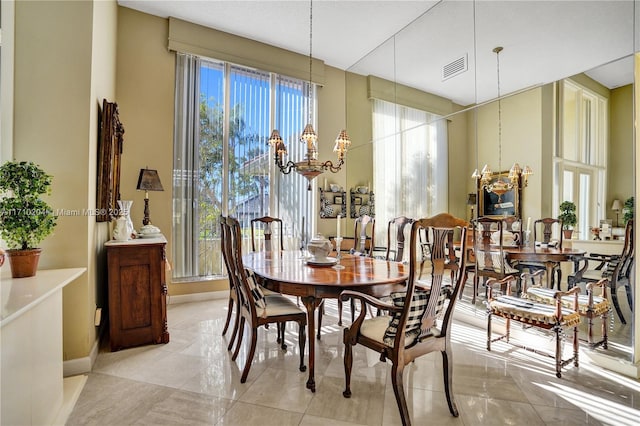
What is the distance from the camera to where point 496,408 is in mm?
1924

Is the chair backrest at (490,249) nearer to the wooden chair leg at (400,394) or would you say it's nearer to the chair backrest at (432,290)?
the chair backrest at (432,290)

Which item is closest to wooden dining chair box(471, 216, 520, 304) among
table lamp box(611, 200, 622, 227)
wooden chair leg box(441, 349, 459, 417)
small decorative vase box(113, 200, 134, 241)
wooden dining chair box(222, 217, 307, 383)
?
table lamp box(611, 200, 622, 227)

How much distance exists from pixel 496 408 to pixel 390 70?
177 inches

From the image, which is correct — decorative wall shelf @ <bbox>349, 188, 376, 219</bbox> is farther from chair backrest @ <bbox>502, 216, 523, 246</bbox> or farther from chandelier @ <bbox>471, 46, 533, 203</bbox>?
chair backrest @ <bbox>502, 216, 523, 246</bbox>

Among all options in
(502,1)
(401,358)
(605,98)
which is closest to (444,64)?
(502,1)

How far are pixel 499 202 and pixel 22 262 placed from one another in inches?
155

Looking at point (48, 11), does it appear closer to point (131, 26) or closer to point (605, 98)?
point (131, 26)

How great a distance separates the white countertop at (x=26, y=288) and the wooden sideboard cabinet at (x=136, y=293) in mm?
487

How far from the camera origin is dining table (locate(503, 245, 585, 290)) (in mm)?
2701

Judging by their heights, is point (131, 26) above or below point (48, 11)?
above

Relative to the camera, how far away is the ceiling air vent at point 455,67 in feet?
12.2

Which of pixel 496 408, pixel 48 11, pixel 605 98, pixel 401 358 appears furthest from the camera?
pixel 605 98

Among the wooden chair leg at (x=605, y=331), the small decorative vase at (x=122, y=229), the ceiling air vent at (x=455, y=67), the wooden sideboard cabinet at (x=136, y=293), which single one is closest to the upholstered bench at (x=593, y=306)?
the wooden chair leg at (x=605, y=331)

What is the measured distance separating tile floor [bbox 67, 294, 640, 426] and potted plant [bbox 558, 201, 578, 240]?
108cm
